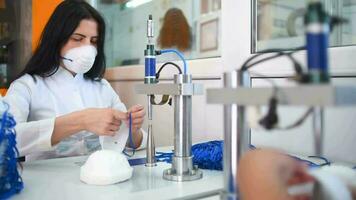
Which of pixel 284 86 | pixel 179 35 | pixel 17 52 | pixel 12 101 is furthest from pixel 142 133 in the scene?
pixel 17 52

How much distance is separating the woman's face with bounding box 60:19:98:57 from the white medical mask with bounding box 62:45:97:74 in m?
0.03

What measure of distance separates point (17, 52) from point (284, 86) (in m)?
2.31

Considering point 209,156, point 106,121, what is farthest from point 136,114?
point 209,156

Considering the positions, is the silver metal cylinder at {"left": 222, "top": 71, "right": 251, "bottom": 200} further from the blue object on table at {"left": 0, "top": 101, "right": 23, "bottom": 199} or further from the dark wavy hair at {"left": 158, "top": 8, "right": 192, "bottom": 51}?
the dark wavy hair at {"left": 158, "top": 8, "right": 192, "bottom": 51}

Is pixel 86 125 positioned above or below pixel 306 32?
below

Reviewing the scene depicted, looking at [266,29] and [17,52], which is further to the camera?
[17,52]

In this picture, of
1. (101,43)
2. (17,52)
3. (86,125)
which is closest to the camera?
(86,125)

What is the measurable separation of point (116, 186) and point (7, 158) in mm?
203

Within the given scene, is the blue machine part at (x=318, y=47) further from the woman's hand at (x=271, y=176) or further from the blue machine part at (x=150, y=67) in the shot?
the blue machine part at (x=150, y=67)

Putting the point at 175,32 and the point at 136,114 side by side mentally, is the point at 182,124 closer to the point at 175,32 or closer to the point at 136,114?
the point at 136,114

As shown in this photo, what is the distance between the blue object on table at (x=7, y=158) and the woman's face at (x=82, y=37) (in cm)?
71

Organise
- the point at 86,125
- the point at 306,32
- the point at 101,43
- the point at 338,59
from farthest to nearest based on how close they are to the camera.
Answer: the point at 101,43
the point at 86,125
the point at 338,59
the point at 306,32

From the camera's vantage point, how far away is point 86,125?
959 mm

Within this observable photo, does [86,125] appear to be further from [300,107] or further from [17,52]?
[17,52]
